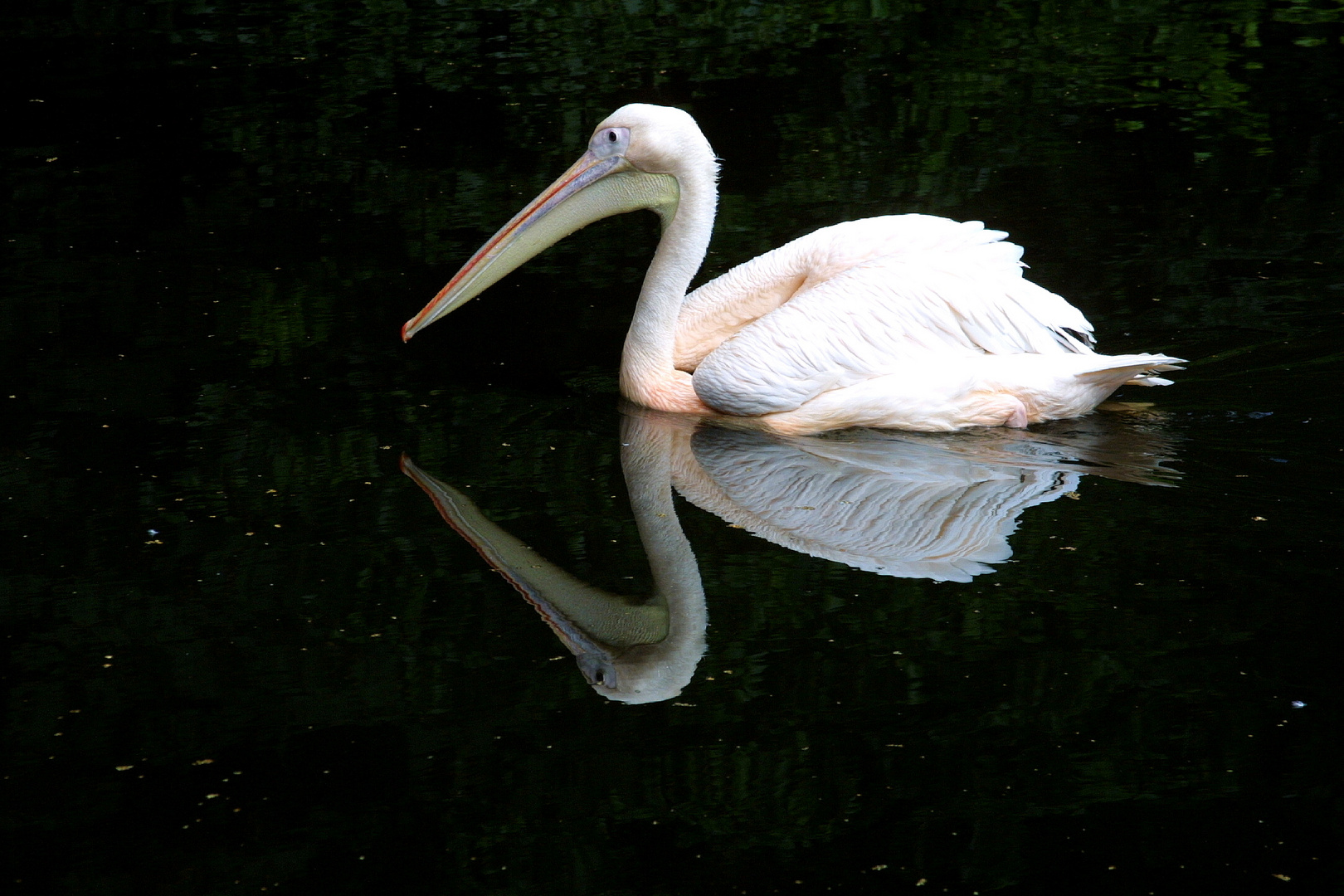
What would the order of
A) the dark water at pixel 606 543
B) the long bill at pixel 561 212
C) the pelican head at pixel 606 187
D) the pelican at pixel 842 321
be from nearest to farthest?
the dark water at pixel 606 543 → the pelican at pixel 842 321 → the pelican head at pixel 606 187 → the long bill at pixel 561 212

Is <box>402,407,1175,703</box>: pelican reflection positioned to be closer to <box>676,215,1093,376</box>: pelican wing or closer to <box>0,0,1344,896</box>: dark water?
<box>0,0,1344,896</box>: dark water

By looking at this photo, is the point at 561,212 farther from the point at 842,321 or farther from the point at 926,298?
the point at 926,298

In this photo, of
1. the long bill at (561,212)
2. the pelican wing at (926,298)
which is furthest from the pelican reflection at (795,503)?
the long bill at (561,212)

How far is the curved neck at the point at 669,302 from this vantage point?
509 cm

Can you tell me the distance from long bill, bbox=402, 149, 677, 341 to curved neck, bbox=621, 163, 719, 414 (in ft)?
0.24

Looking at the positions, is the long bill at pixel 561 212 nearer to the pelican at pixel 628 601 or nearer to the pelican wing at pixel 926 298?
the pelican wing at pixel 926 298

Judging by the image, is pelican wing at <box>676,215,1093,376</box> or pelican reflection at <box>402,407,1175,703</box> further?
pelican wing at <box>676,215,1093,376</box>

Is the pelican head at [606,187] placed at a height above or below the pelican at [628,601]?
above

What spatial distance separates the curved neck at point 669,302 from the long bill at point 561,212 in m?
0.07

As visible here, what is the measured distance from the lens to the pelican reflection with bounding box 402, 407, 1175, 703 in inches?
146

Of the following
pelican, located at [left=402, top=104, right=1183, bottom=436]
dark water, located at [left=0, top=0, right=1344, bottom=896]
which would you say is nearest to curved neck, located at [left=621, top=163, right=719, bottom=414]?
pelican, located at [left=402, top=104, right=1183, bottom=436]

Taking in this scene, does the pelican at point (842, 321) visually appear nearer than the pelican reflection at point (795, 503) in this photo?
No

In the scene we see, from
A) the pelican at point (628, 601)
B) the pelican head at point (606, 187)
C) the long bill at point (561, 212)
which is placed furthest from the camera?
the long bill at point (561, 212)

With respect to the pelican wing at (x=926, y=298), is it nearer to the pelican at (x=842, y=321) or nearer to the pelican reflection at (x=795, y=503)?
the pelican at (x=842, y=321)
